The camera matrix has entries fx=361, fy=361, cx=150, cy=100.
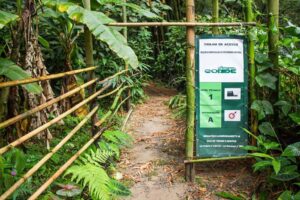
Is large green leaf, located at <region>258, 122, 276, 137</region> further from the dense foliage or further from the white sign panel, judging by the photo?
the white sign panel

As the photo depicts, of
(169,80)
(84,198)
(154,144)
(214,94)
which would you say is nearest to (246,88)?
(214,94)

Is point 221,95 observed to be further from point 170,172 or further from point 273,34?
point 170,172

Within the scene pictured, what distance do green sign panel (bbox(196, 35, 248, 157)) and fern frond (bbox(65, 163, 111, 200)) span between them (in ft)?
4.70

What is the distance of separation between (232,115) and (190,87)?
60 cm

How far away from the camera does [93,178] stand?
122 inches

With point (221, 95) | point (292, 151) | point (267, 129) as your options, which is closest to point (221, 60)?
point (221, 95)

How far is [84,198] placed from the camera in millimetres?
3336

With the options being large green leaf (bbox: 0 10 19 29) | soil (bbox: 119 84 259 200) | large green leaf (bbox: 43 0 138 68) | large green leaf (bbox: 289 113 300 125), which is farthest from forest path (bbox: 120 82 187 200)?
large green leaf (bbox: 0 10 19 29)

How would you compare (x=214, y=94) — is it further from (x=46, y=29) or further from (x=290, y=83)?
(x=46, y=29)

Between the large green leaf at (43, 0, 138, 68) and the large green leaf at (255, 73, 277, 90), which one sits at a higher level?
the large green leaf at (43, 0, 138, 68)

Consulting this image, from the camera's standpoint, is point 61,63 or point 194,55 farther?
point 61,63

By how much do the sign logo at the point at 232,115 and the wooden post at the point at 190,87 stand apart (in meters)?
0.39

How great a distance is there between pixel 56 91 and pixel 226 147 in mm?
3679

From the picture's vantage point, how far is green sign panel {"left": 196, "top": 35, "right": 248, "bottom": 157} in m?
4.07
